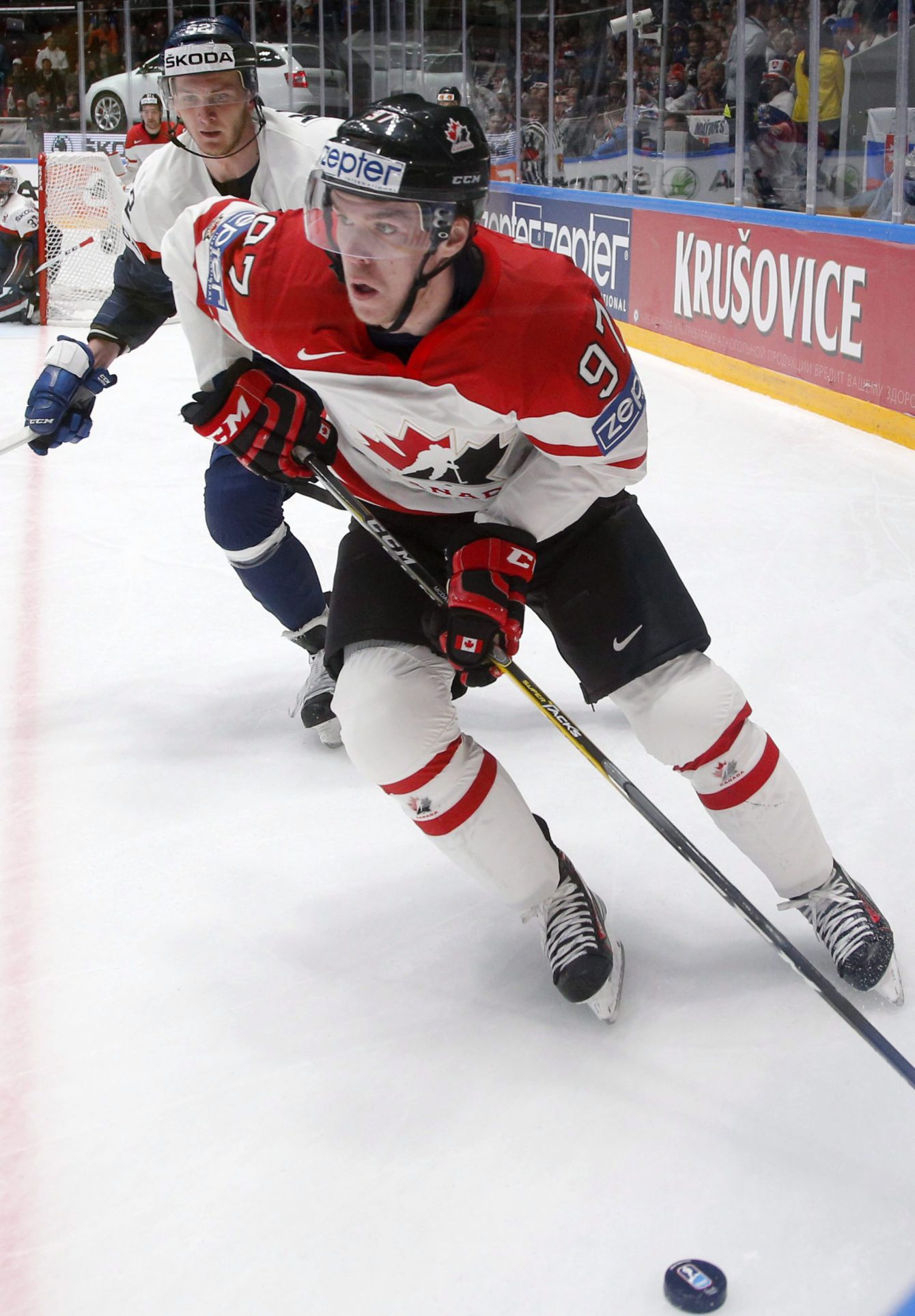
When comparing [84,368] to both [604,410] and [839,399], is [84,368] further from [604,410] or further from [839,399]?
[839,399]

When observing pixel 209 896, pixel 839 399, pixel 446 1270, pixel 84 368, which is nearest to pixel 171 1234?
pixel 446 1270

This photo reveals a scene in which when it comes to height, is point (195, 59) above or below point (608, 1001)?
above

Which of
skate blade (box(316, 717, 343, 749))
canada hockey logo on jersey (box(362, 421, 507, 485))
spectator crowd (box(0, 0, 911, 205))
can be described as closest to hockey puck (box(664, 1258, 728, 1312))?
canada hockey logo on jersey (box(362, 421, 507, 485))

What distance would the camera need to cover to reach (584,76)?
291 inches

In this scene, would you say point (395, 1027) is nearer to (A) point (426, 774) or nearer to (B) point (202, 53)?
(A) point (426, 774)

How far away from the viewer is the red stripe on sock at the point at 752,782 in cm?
158

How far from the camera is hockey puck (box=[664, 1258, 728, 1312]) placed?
117cm

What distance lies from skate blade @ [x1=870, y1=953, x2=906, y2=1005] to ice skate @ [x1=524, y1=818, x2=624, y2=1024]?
13.0 inches

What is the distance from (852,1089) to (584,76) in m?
7.15

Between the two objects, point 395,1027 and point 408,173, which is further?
point 395,1027

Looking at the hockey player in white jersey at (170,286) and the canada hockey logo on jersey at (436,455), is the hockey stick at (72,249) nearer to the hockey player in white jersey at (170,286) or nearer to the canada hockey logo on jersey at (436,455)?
the hockey player in white jersey at (170,286)

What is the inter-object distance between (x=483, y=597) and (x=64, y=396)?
1247 millimetres

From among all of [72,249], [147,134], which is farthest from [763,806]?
[147,134]

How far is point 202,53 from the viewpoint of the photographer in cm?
215
